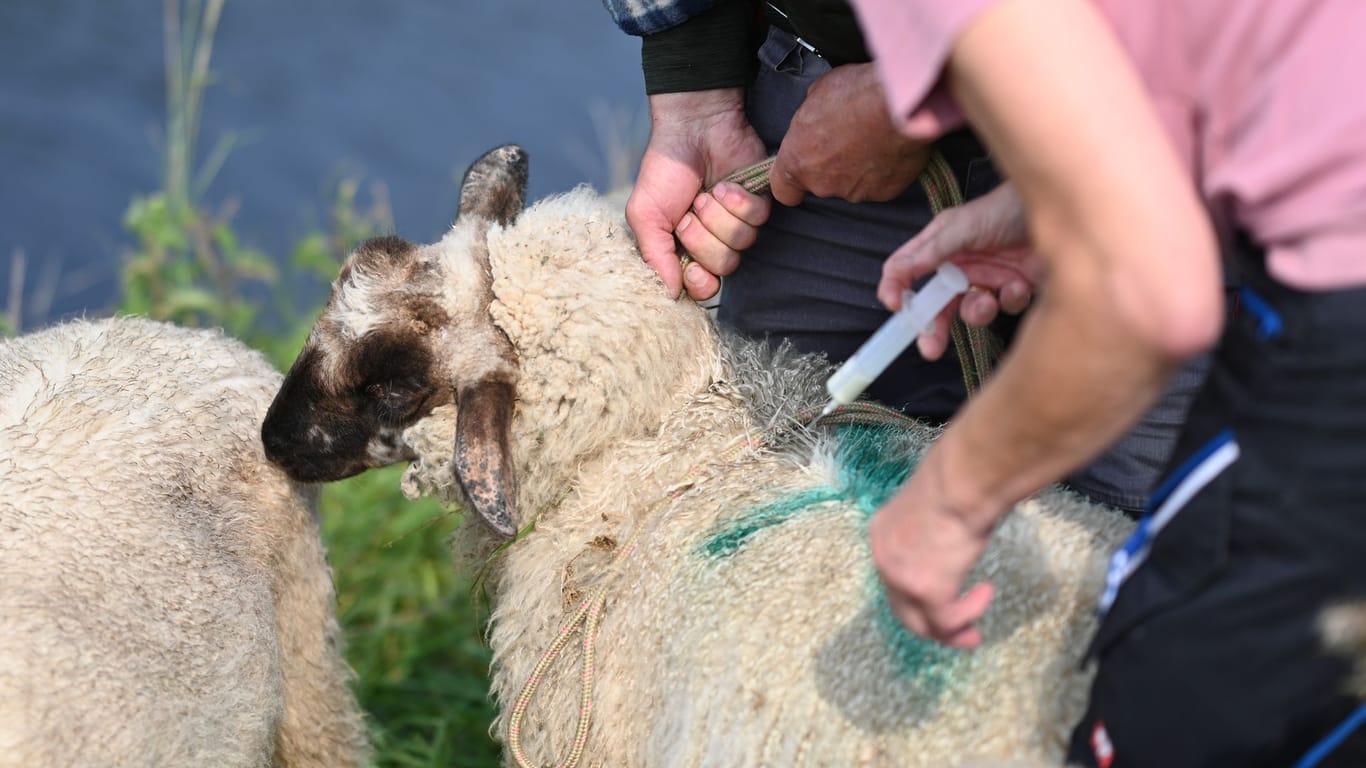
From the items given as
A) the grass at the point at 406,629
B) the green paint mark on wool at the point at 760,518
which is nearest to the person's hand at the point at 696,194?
the green paint mark on wool at the point at 760,518

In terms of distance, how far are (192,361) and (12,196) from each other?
508 centimetres

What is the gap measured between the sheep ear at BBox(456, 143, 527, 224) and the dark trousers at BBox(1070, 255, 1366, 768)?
5.40 ft

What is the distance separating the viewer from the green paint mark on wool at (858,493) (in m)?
1.82

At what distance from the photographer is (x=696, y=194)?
2521 millimetres

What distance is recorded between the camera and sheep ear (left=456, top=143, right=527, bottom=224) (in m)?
2.69

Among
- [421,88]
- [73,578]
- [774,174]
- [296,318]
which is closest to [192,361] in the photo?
[73,578]

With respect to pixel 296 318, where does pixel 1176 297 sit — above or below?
below

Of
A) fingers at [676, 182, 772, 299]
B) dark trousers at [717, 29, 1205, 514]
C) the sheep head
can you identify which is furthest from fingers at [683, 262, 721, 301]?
the sheep head

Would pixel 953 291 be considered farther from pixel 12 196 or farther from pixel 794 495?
pixel 12 196

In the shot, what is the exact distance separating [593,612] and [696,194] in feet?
2.74

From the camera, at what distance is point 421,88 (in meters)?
8.37

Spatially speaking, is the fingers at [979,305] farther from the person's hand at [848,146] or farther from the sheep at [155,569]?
the sheep at [155,569]

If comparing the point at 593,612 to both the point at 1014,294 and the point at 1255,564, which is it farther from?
the point at 1255,564

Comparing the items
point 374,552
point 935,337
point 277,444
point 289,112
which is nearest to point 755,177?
point 935,337
